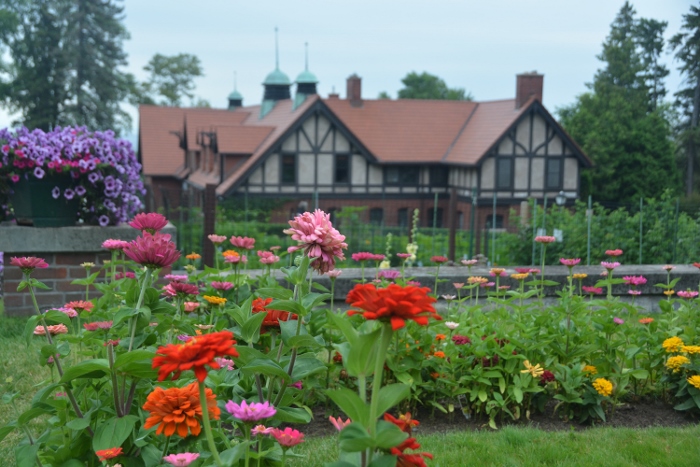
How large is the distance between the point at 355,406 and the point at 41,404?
1.29 m

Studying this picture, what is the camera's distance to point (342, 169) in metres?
30.6

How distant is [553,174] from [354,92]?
8.86m

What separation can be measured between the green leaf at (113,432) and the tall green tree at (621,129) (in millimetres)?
19687

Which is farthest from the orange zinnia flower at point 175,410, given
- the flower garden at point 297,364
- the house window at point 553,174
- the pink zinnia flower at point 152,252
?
the house window at point 553,174

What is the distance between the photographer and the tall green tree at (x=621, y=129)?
81.1 ft

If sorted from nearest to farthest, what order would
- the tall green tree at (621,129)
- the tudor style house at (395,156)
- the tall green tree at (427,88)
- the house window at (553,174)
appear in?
1. the tall green tree at (621,129)
2. the tudor style house at (395,156)
3. the house window at (553,174)
4. the tall green tree at (427,88)

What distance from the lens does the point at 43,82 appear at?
1538 inches

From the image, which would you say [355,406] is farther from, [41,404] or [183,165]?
[183,165]

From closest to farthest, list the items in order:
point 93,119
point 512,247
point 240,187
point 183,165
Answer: point 512,247, point 240,187, point 183,165, point 93,119

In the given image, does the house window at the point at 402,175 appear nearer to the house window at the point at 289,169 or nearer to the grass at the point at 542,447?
the house window at the point at 289,169

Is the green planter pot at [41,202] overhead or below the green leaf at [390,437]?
overhead

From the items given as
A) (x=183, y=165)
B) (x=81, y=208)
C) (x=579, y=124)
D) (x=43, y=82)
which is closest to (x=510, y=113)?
(x=579, y=124)

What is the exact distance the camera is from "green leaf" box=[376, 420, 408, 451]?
1771mm

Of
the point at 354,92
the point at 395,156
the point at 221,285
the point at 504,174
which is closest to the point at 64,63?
the point at 354,92
